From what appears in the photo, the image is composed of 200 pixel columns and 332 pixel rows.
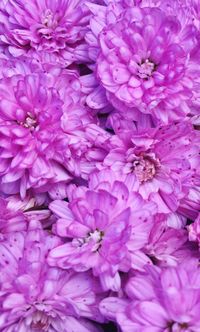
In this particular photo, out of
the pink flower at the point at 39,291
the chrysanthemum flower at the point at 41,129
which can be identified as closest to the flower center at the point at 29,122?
the chrysanthemum flower at the point at 41,129

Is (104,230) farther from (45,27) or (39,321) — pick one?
(45,27)

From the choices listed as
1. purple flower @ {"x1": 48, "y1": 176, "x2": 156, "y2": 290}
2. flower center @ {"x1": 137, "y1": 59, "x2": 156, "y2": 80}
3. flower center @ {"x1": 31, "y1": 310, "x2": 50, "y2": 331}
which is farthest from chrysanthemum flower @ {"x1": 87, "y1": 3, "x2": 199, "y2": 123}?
flower center @ {"x1": 31, "y1": 310, "x2": 50, "y2": 331}

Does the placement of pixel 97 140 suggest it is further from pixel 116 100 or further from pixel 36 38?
pixel 36 38

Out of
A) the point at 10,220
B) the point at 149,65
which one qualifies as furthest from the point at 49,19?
the point at 10,220

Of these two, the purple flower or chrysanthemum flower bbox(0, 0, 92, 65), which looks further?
chrysanthemum flower bbox(0, 0, 92, 65)

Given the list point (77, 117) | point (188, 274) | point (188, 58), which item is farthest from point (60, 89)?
point (188, 274)

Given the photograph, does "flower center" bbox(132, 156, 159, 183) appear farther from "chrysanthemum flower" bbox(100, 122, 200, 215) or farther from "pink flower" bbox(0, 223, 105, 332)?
"pink flower" bbox(0, 223, 105, 332)
